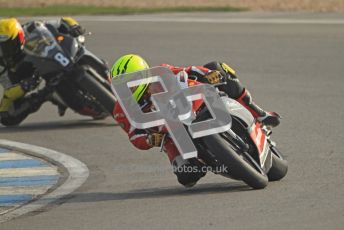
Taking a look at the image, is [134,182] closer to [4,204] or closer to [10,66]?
[4,204]

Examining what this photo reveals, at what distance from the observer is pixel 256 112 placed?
34.2 feet

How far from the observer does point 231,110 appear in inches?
382

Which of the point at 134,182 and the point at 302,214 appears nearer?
the point at 302,214

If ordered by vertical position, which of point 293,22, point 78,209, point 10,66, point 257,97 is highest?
point 78,209

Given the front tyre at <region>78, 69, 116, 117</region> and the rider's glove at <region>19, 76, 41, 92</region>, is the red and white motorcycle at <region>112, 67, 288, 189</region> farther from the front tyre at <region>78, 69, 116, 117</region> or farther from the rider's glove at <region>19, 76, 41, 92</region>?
the rider's glove at <region>19, 76, 41, 92</region>

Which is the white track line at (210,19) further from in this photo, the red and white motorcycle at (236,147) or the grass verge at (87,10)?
the red and white motorcycle at (236,147)

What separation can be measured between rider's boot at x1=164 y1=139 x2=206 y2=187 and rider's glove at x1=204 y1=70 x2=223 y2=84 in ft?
2.31

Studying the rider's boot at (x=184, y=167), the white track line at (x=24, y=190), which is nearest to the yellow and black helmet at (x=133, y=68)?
the rider's boot at (x=184, y=167)

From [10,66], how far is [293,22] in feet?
31.7

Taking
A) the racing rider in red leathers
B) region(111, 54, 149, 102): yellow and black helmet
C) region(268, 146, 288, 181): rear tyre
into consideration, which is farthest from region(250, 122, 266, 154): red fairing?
region(111, 54, 149, 102): yellow and black helmet

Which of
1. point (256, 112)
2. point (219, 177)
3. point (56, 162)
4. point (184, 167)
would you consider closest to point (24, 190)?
point (56, 162)

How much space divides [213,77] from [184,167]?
915 mm

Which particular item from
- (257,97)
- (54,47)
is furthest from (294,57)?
(54,47)

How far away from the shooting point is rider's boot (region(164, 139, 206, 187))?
954 cm
